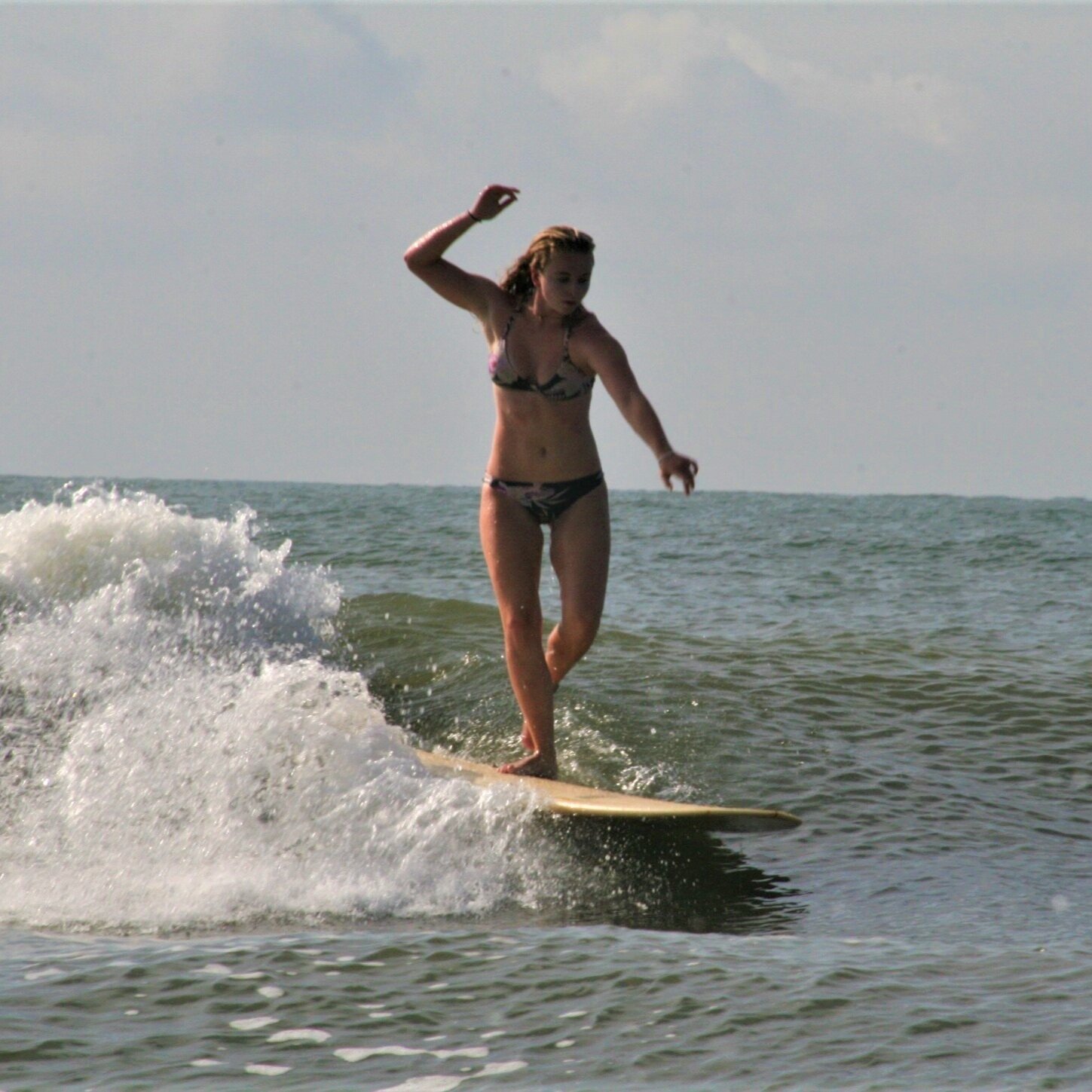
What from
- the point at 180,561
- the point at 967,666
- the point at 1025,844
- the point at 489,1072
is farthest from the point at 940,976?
the point at 180,561

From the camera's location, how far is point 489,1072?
325 cm

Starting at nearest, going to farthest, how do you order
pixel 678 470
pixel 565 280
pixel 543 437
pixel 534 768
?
pixel 678 470, pixel 565 280, pixel 543 437, pixel 534 768

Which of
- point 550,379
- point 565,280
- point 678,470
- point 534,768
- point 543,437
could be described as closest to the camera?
point 678,470

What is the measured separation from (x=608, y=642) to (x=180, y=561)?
8.90 feet

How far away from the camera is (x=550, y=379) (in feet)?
18.1

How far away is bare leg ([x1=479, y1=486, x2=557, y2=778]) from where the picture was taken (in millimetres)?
5719

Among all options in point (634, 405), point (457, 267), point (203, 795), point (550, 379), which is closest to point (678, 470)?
point (634, 405)

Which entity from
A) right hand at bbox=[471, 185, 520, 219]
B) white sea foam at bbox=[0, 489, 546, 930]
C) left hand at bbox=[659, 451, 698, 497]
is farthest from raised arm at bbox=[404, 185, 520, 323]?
white sea foam at bbox=[0, 489, 546, 930]

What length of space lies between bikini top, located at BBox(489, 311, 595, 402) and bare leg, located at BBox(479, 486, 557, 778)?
464 mm

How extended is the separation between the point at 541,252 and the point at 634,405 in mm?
696

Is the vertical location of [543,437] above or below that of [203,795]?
above

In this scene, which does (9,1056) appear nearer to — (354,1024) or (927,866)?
(354,1024)

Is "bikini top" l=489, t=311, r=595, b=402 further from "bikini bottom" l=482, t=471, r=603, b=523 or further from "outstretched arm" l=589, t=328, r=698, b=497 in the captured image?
"bikini bottom" l=482, t=471, r=603, b=523

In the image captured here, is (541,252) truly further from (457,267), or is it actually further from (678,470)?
(678,470)
